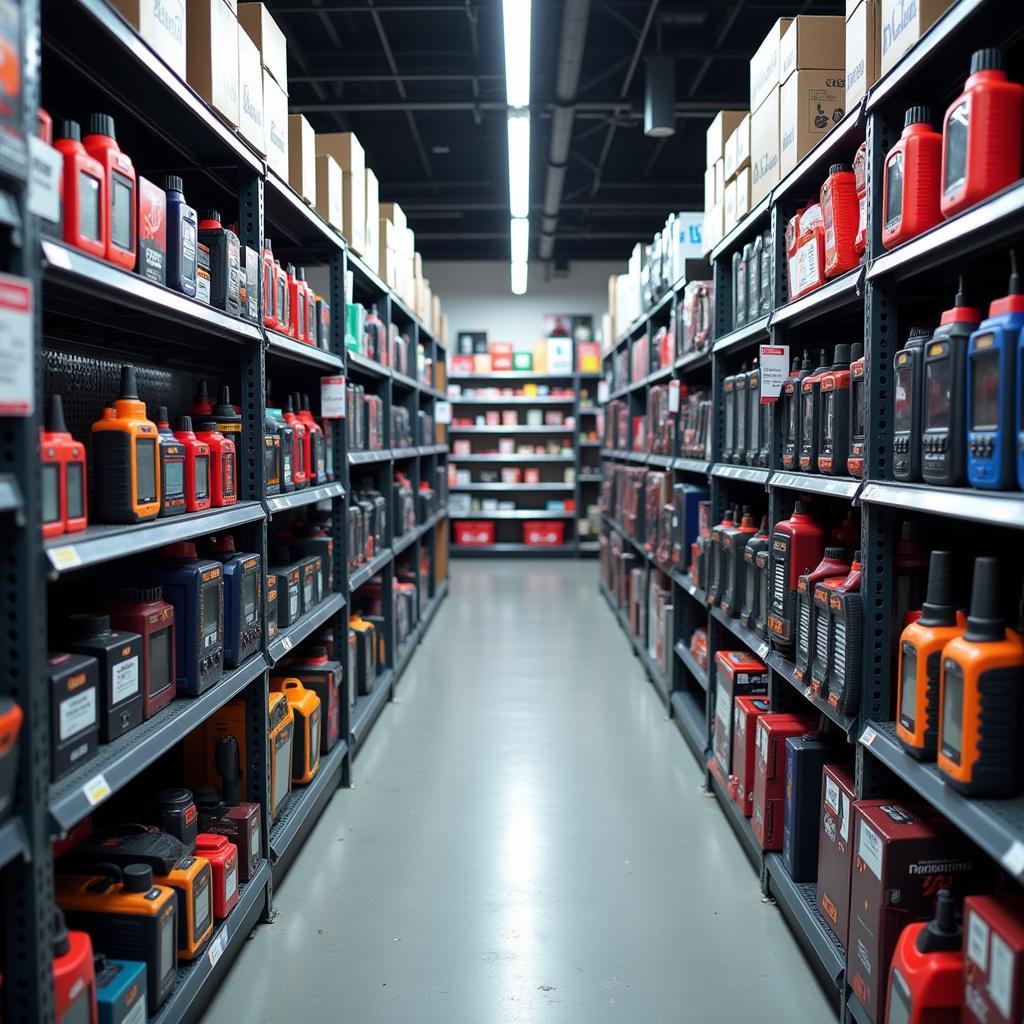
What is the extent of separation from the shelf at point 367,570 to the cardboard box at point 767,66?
2483mm

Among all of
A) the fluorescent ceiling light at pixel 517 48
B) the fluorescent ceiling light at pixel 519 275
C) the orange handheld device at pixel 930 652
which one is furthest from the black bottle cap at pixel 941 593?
the fluorescent ceiling light at pixel 519 275

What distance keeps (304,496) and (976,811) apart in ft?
7.43

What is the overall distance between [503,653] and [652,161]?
593 cm

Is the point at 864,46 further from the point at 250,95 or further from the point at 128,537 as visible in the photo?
the point at 128,537

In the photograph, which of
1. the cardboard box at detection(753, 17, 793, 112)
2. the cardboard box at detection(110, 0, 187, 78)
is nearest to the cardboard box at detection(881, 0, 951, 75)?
the cardboard box at detection(753, 17, 793, 112)

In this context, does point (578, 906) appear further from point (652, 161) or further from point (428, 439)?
point (652, 161)

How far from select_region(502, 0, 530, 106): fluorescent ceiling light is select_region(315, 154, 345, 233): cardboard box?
106cm

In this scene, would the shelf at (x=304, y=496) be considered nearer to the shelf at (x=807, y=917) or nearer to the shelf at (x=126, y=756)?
the shelf at (x=126, y=756)

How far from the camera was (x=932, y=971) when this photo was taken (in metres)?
1.61

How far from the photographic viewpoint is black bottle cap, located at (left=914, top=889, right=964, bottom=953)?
64.8 inches

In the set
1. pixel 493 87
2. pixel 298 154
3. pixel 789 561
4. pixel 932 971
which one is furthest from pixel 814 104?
pixel 493 87

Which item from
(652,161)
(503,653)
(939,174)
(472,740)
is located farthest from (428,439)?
(939,174)

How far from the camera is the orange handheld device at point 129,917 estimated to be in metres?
1.84

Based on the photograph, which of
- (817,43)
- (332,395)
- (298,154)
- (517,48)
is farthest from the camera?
(517,48)
